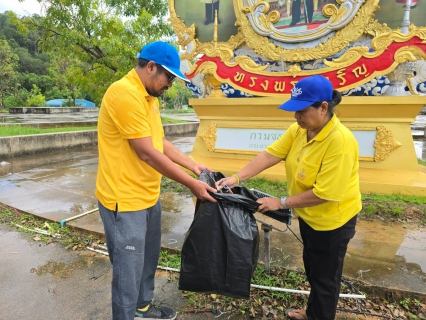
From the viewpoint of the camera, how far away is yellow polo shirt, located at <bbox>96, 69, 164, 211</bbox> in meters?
1.61

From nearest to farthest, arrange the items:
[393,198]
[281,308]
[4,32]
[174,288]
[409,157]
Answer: [281,308] < [174,288] < [393,198] < [409,157] < [4,32]

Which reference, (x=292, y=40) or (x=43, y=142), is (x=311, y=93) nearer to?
(x=292, y=40)

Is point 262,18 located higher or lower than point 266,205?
higher

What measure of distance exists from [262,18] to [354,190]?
4.69 m

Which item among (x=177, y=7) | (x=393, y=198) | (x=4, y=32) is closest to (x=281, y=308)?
(x=393, y=198)

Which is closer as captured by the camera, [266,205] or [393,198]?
[266,205]

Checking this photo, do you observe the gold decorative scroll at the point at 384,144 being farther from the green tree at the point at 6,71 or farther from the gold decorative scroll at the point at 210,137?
the green tree at the point at 6,71

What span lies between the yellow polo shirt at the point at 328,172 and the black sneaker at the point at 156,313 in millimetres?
1140

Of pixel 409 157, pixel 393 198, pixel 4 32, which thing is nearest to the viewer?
pixel 393 198

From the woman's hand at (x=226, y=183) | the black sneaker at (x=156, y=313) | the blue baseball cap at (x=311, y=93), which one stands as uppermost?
the blue baseball cap at (x=311, y=93)

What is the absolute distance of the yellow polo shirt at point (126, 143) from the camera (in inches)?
63.5

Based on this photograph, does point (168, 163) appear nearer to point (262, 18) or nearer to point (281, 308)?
point (281, 308)

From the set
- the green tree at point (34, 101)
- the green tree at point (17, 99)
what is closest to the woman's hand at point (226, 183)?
the green tree at point (34, 101)

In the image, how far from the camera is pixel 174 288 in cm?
246
